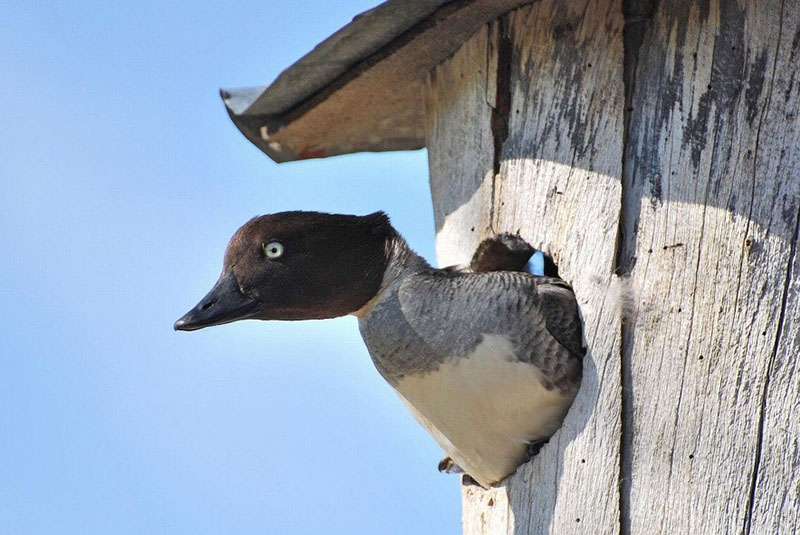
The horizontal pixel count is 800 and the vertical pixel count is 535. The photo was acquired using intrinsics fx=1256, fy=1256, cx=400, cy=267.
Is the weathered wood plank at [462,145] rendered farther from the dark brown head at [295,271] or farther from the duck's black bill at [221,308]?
the duck's black bill at [221,308]

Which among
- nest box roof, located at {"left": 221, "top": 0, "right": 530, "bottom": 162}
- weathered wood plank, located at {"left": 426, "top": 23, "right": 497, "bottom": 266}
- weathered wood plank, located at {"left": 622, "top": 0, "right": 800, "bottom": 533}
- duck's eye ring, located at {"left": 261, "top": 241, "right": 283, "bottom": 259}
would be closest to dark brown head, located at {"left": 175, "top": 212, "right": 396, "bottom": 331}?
duck's eye ring, located at {"left": 261, "top": 241, "right": 283, "bottom": 259}

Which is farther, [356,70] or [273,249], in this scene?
[356,70]

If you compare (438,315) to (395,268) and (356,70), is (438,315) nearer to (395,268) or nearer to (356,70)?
(395,268)

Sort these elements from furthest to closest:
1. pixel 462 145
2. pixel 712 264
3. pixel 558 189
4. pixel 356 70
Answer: pixel 356 70 < pixel 462 145 < pixel 558 189 < pixel 712 264

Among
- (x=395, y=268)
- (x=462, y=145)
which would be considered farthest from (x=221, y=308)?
(x=462, y=145)

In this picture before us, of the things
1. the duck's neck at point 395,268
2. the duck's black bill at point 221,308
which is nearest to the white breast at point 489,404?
the duck's neck at point 395,268

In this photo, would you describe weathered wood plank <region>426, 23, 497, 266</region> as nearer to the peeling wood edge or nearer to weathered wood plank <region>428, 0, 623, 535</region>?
weathered wood plank <region>428, 0, 623, 535</region>

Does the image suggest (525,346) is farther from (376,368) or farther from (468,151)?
(468,151)

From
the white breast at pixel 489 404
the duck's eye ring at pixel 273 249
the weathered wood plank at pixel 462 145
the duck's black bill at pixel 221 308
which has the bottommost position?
the white breast at pixel 489 404
